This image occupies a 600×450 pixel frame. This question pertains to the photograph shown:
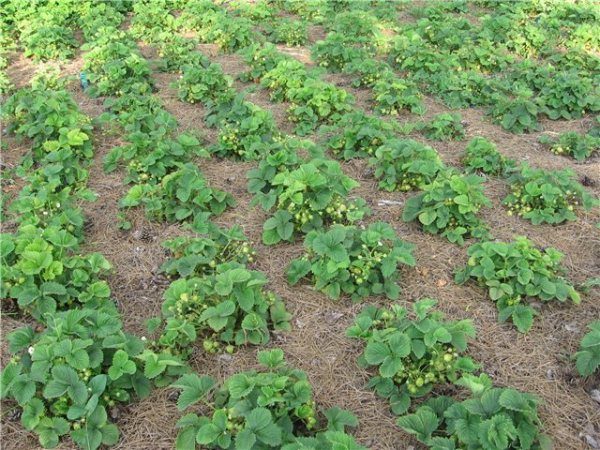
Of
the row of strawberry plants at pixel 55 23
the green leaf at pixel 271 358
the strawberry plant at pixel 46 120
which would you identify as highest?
the row of strawberry plants at pixel 55 23

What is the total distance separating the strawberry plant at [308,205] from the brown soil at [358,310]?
0.56ft

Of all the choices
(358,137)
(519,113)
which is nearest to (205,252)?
(358,137)

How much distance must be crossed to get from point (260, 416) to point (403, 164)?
3016 millimetres

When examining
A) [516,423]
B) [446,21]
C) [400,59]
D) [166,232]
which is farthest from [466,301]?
[446,21]

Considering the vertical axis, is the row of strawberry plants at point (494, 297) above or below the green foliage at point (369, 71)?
below

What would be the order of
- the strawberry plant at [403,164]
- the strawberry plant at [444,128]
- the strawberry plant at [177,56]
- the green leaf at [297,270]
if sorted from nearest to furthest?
the green leaf at [297,270] < the strawberry plant at [403,164] < the strawberry plant at [444,128] < the strawberry plant at [177,56]

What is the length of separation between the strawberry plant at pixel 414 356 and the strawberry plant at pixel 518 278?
1.88 ft

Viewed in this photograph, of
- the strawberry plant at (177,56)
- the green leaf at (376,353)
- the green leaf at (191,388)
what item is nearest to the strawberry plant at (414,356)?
the green leaf at (376,353)

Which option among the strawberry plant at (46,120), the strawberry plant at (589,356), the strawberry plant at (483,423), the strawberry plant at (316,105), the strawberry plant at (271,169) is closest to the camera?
the strawberry plant at (483,423)

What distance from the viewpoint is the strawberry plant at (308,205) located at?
4.61m

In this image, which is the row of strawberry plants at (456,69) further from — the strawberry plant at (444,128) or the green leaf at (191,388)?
the green leaf at (191,388)

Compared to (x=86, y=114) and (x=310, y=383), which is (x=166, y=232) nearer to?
(x=310, y=383)

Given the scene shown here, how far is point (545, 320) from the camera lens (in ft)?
13.2

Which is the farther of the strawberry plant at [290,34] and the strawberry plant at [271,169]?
the strawberry plant at [290,34]
